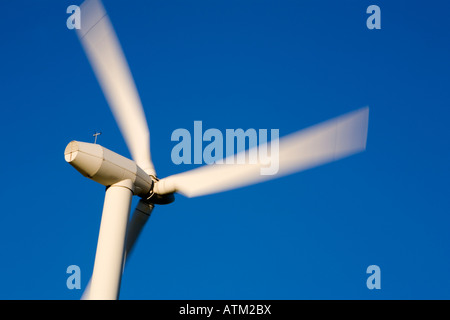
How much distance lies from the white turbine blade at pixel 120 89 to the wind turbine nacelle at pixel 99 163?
1.19m

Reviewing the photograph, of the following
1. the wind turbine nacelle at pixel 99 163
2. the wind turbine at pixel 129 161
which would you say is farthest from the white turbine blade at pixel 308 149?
the wind turbine nacelle at pixel 99 163

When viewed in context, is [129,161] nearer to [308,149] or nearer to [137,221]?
[137,221]

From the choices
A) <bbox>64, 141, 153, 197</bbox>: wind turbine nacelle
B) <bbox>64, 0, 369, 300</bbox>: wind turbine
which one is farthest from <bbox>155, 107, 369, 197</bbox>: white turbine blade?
<bbox>64, 141, 153, 197</bbox>: wind turbine nacelle

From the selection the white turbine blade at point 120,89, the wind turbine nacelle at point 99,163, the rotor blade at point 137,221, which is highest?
the white turbine blade at point 120,89

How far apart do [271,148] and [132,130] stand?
12.5ft

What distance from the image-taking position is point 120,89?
13781 millimetres

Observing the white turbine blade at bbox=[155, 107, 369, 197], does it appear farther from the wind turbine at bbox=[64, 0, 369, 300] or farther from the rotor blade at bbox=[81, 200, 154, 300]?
the rotor blade at bbox=[81, 200, 154, 300]

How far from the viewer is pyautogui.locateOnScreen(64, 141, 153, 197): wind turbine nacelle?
39.3 ft

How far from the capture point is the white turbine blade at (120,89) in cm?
1377

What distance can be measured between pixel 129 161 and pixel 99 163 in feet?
2.76

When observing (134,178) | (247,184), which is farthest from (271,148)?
(134,178)

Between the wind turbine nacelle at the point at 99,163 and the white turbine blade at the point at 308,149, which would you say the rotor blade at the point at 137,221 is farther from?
the white turbine blade at the point at 308,149
